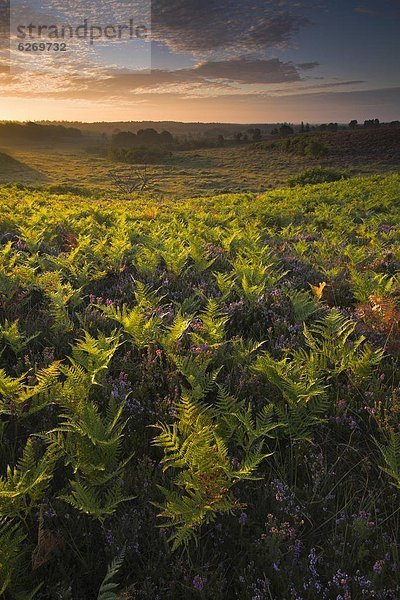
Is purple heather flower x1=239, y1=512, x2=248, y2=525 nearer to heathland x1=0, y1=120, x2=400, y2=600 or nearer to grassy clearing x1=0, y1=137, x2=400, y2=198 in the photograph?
heathland x1=0, y1=120, x2=400, y2=600

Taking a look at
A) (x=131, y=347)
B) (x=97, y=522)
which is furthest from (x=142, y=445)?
(x=131, y=347)

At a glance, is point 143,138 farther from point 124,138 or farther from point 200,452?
point 200,452

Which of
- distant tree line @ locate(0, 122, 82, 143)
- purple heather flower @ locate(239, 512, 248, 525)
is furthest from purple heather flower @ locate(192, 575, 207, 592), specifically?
distant tree line @ locate(0, 122, 82, 143)

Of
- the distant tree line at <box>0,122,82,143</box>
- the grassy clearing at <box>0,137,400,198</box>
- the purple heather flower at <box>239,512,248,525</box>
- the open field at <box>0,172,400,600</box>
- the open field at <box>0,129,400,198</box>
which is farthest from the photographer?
the distant tree line at <box>0,122,82,143</box>

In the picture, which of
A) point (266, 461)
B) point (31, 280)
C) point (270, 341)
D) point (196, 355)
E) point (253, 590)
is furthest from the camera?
point (31, 280)

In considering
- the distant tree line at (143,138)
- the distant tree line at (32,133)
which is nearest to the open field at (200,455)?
the distant tree line at (143,138)

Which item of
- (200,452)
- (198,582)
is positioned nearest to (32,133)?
(200,452)

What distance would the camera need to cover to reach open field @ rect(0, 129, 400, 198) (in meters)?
54.2

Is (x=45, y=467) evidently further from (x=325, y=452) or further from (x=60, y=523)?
(x=325, y=452)

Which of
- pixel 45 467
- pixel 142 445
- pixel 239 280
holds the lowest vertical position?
pixel 142 445

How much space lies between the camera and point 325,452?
2.87 meters

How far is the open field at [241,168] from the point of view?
5416 cm

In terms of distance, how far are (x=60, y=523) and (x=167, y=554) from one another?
0.67m

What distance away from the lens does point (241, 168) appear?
7381 cm
